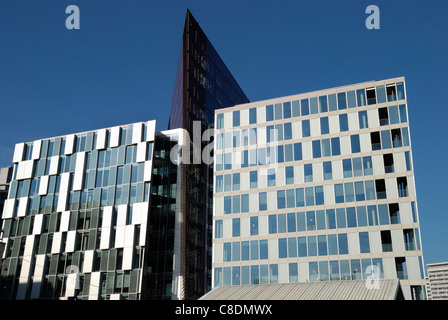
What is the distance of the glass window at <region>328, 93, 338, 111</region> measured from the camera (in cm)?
6281

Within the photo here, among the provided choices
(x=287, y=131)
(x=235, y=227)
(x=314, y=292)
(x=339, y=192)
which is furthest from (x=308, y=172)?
(x=314, y=292)

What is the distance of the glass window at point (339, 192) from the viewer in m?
58.1

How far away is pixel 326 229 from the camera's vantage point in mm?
57406

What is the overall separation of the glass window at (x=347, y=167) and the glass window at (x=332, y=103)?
7344 millimetres

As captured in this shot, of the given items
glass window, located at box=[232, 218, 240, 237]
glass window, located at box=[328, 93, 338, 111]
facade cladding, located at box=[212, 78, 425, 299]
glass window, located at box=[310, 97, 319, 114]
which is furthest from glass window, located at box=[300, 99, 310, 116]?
glass window, located at box=[232, 218, 240, 237]

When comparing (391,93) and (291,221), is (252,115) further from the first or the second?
(391,93)

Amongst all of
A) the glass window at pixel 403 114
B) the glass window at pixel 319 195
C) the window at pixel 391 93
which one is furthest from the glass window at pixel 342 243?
the window at pixel 391 93

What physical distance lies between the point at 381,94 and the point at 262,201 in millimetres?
19964

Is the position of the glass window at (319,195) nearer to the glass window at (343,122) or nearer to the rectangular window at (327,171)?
the rectangular window at (327,171)

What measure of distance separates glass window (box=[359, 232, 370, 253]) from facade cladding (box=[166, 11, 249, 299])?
2493 cm

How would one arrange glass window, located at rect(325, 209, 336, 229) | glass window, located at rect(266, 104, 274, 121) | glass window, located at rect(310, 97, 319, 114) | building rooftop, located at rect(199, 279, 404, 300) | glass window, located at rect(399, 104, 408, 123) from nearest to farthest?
building rooftop, located at rect(199, 279, 404, 300), glass window, located at rect(325, 209, 336, 229), glass window, located at rect(399, 104, 408, 123), glass window, located at rect(310, 97, 319, 114), glass window, located at rect(266, 104, 274, 121)

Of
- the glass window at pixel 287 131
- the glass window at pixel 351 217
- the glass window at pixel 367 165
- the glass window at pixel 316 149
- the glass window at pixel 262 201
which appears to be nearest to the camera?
the glass window at pixel 351 217

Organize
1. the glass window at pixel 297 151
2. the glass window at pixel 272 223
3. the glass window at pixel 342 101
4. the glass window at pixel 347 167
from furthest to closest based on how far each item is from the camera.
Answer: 1. the glass window at pixel 342 101
2. the glass window at pixel 297 151
3. the glass window at pixel 272 223
4. the glass window at pixel 347 167

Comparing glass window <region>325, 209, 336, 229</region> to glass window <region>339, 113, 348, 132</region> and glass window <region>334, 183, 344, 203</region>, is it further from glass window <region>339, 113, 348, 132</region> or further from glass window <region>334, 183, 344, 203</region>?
glass window <region>339, 113, 348, 132</region>
